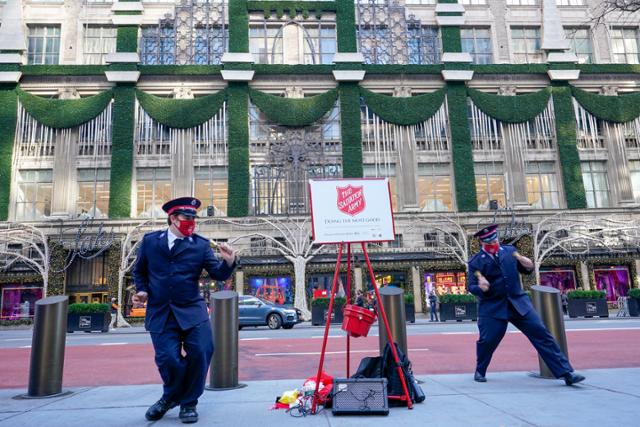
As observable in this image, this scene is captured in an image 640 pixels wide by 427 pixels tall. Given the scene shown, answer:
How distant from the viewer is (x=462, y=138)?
111 feet

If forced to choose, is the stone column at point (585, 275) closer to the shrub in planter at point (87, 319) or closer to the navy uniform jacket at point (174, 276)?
the shrub in planter at point (87, 319)

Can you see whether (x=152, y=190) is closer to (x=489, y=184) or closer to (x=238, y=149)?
(x=238, y=149)

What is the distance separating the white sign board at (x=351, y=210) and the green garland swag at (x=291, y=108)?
2831 cm

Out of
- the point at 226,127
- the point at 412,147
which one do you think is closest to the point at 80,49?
the point at 226,127

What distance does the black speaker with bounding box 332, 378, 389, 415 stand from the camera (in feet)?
14.8

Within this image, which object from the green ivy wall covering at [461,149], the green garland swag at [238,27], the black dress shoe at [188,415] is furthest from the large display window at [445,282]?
the black dress shoe at [188,415]

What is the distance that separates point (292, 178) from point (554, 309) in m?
26.8

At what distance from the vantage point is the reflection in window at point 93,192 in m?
31.6

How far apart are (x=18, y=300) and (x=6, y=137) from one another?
10.8m

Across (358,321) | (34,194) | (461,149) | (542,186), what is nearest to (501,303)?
(358,321)

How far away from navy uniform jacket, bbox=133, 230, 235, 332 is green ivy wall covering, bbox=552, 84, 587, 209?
33.8 m

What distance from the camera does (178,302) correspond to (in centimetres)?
464

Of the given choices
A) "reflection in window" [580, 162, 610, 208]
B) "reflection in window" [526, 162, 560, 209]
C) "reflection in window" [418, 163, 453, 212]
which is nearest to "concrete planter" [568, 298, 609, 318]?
"reflection in window" [418, 163, 453, 212]

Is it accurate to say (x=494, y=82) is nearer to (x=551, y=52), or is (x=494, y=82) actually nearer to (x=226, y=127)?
(x=551, y=52)
